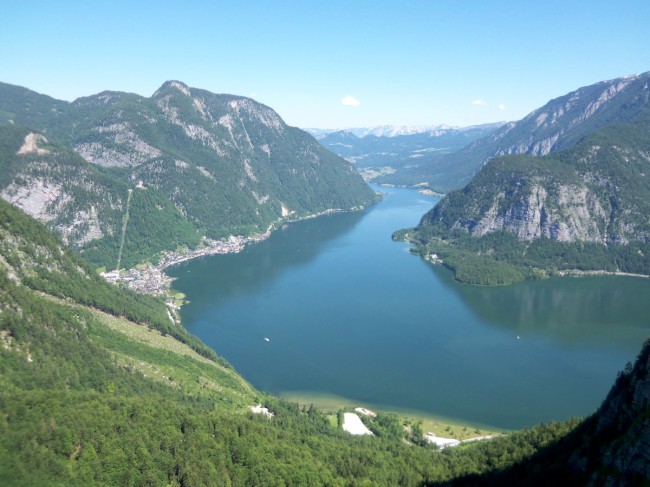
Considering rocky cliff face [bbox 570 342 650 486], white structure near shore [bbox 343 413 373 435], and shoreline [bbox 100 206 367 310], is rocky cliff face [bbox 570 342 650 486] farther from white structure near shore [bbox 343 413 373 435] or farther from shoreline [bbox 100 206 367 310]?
shoreline [bbox 100 206 367 310]

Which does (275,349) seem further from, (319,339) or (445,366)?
(445,366)

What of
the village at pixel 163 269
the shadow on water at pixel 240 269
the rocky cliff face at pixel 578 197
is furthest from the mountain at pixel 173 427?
the rocky cliff face at pixel 578 197

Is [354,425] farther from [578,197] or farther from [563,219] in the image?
[578,197]

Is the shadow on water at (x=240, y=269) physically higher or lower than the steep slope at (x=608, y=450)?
lower

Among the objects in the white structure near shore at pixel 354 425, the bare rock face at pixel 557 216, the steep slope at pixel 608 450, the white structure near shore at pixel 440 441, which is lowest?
the white structure near shore at pixel 440 441

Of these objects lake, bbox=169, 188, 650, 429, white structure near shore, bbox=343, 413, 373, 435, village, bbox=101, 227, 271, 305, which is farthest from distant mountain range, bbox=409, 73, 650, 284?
white structure near shore, bbox=343, 413, 373, 435

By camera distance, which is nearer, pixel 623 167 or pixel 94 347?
pixel 94 347

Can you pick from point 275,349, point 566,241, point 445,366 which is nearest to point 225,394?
point 275,349

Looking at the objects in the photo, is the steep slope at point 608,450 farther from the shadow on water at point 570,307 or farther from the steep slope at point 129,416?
the shadow on water at point 570,307
